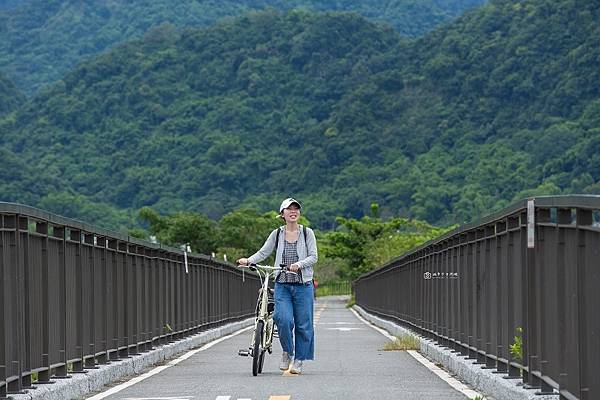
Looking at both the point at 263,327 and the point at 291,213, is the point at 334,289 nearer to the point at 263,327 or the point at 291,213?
the point at 263,327

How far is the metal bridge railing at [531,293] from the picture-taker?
8.95 m

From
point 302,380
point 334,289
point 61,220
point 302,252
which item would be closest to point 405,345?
point 302,252

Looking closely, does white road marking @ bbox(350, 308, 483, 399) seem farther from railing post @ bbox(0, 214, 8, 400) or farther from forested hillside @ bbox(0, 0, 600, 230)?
forested hillside @ bbox(0, 0, 600, 230)

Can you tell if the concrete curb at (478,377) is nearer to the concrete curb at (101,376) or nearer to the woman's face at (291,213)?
the woman's face at (291,213)

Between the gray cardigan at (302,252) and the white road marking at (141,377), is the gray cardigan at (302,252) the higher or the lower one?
the higher one

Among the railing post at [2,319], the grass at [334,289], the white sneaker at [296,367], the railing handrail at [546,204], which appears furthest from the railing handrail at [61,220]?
the grass at [334,289]

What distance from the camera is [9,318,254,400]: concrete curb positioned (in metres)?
11.9

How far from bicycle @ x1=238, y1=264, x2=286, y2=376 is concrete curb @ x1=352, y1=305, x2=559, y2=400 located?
2.19 meters

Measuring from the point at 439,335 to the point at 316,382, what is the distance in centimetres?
557

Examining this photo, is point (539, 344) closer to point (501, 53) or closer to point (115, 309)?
point (115, 309)

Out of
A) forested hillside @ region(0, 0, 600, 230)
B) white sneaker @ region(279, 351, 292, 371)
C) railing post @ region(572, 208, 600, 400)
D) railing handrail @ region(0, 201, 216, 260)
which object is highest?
forested hillside @ region(0, 0, 600, 230)

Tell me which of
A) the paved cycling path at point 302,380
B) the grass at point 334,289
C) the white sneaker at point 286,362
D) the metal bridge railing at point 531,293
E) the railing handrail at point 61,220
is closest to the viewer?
the metal bridge railing at point 531,293

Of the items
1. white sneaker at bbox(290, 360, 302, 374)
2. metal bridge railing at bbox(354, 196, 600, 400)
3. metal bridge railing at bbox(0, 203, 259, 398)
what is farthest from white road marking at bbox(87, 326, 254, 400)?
metal bridge railing at bbox(354, 196, 600, 400)

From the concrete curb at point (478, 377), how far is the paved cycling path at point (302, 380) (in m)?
0.27
